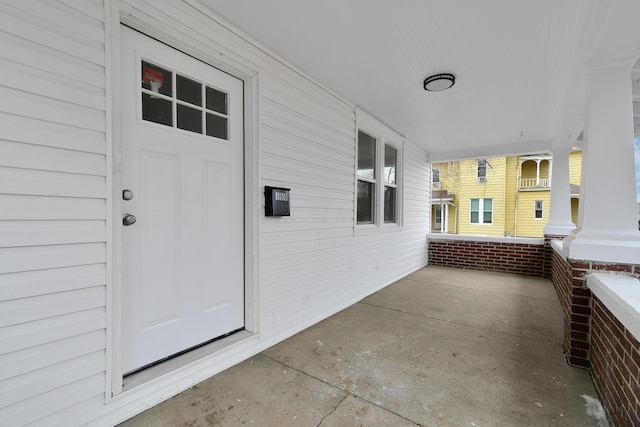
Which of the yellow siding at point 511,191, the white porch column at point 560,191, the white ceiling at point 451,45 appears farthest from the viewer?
the yellow siding at point 511,191

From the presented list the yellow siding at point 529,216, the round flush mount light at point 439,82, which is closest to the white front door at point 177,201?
the round flush mount light at point 439,82

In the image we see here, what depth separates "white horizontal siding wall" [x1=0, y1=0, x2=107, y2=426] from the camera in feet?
4.09

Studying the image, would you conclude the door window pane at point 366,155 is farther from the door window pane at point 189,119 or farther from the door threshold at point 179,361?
the door threshold at point 179,361

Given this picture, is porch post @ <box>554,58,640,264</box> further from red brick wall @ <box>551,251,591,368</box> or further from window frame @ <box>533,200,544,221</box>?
window frame @ <box>533,200,544,221</box>

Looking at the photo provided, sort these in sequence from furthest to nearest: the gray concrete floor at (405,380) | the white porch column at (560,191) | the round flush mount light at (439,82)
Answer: the white porch column at (560,191) → the round flush mount light at (439,82) → the gray concrete floor at (405,380)

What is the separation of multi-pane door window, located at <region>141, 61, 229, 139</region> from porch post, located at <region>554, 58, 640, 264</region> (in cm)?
288

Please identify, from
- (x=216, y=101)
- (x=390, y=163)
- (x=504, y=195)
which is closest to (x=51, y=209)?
(x=216, y=101)

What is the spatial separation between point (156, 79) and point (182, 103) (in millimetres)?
200

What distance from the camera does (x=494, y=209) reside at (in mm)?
10359

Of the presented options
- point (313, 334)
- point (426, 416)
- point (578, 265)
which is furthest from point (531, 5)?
point (313, 334)

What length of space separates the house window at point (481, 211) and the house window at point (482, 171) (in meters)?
0.79

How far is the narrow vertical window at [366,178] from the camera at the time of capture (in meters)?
3.98

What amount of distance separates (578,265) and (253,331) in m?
2.61

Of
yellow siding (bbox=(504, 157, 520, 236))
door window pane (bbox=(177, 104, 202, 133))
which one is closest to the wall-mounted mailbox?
door window pane (bbox=(177, 104, 202, 133))
